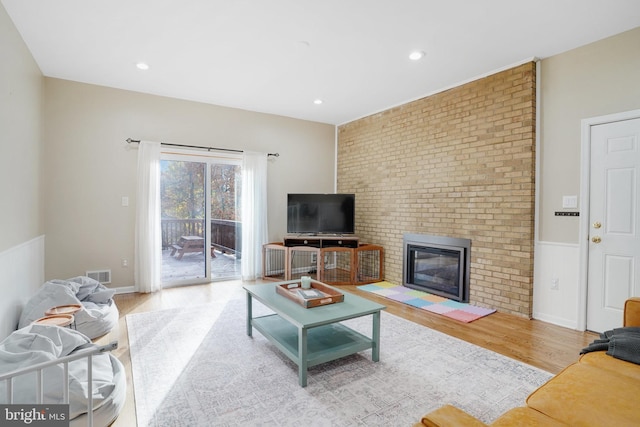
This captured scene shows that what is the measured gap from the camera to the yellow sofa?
3.48ft

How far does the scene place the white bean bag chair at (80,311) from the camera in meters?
2.84

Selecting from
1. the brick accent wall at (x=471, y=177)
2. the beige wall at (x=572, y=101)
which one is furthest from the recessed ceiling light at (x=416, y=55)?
the beige wall at (x=572, y=101)

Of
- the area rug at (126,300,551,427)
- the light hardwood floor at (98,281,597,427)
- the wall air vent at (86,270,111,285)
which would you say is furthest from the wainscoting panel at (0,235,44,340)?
the area rug at (126,300,551,427)

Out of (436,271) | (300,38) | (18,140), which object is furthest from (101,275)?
(436,271)

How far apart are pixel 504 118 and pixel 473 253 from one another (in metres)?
1.59

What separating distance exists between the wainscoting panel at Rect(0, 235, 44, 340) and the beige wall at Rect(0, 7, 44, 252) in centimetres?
10

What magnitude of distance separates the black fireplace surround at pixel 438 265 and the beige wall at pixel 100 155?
322 centimetres

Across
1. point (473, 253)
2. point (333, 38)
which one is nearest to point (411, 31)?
point (333, 38)

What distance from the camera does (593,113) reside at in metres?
3.04

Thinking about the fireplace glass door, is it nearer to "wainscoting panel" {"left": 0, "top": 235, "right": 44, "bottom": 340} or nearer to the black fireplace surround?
the black fireplace surround

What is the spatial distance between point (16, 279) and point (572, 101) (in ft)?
18.0

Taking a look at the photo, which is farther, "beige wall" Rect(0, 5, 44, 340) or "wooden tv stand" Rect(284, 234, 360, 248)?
"wooden tv stand" Rect(284, 234, 360, 248)

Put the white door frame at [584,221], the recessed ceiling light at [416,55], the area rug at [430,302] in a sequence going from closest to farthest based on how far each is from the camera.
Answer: the white door frame at [584,221], the recessed ceiling light at [416,55], the area rug at [430,302]

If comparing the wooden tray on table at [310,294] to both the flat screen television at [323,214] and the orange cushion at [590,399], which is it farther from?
the flat screen television at [323,214]
